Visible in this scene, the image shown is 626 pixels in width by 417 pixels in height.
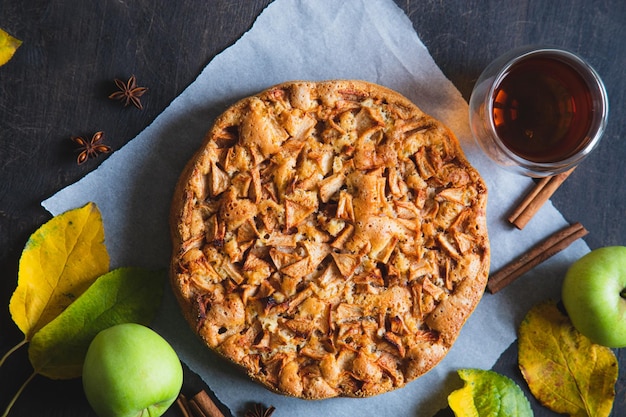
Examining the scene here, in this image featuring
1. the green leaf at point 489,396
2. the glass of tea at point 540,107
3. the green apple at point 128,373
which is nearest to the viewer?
the green apple at point 128,373

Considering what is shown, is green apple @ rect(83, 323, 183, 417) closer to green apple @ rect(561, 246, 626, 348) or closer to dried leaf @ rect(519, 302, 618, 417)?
dried leaf @ rect(519, 302, 618, 417)

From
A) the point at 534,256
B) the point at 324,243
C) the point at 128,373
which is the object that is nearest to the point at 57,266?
the point at 128,373

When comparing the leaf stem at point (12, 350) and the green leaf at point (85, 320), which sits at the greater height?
the green leaf at point (85, 320)

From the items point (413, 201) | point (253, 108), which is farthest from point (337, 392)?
point (253, 108)

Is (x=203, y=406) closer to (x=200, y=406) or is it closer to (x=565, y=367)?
(x=200, y=406)

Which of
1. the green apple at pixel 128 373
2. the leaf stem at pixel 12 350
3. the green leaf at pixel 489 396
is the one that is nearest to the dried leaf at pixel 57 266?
the leaf stem at pixel 12 350

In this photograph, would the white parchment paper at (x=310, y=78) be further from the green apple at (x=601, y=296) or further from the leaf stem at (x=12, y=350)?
the leaf stem at (x=12, y=350)

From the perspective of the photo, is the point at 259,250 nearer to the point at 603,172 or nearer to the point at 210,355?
the point at 210,355
